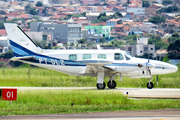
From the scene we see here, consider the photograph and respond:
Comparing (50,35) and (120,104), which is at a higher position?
(50,35)

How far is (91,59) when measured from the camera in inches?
1011

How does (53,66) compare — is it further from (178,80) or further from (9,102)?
(178,80)

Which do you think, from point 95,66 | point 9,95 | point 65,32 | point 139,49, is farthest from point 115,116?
point 65,32

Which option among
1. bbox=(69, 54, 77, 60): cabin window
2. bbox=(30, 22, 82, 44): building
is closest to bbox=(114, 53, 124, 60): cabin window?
bbox=(69, 54, 77, 60): cabin window

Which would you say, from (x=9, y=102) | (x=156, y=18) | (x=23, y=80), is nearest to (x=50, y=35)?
(x=156, y=18)

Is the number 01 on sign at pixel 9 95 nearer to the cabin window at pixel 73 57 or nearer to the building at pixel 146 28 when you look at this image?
the cabin window at pixel 73 57

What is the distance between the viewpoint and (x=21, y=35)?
27.7 meters

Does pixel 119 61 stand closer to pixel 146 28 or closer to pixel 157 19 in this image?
pixel 146 28

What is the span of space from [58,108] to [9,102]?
2.94 metres

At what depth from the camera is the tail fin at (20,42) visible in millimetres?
27469

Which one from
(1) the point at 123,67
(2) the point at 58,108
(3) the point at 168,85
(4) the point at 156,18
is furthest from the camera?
(4) the point at 156,18

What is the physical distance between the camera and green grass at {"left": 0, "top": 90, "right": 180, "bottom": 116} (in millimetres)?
19172

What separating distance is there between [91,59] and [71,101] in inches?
199

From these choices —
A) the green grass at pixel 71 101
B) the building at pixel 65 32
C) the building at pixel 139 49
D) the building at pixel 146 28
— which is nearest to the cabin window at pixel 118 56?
the green grass at pixel 71 101
